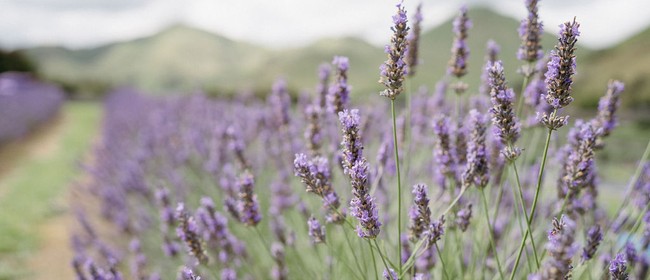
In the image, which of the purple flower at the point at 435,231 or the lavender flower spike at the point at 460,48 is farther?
the lavender flower spike at the point at 460,48

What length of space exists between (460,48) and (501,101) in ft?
2.93

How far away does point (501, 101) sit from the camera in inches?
49.5

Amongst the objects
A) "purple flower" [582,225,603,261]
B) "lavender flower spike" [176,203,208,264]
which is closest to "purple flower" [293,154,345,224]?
"lavender flower spike" [176,203,208,264]

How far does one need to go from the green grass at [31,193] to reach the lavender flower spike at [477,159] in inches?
170

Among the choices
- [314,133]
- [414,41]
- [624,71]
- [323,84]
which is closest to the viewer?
[314,133]

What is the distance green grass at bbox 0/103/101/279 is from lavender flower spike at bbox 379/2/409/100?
14.2 feet

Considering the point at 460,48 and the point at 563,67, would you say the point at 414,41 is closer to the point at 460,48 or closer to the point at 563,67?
the point at 460,48

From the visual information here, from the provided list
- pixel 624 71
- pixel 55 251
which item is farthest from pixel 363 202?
pixel 624 71

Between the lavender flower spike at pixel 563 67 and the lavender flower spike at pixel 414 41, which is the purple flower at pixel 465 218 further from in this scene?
the lavender flower spike at pixel 414 41

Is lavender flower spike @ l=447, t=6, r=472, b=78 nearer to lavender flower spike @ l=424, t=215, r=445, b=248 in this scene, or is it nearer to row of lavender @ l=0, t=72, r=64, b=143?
lavender flower spike @ l=424, t=215, r=445, b=248

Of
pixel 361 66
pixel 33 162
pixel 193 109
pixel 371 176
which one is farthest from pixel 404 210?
pixel 361 66

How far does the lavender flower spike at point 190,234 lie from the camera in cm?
162

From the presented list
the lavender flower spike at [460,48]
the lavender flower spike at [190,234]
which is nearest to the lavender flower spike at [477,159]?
the lavender flower spike at [460,48]

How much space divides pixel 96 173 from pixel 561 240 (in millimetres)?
5231
